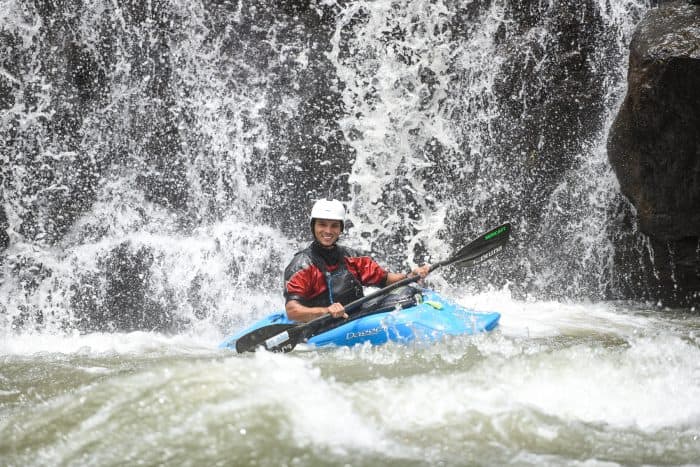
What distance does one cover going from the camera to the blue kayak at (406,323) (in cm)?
480

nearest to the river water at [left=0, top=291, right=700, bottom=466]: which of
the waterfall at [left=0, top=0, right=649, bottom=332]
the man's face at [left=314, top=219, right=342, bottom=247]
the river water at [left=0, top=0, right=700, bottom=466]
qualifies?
the man's face at [left=314, top=219, right=342, bottom=247]

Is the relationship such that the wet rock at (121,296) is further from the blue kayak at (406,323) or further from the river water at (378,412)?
the river water at (378,412)

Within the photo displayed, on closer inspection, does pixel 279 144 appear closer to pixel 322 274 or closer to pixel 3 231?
pixel 3 231

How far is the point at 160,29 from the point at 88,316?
3794 millimetres

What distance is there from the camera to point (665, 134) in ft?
22.2

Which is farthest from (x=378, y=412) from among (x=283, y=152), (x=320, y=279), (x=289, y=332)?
(x=283, y=152)

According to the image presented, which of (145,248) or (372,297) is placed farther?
(145,248)

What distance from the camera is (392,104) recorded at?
8.89 metres

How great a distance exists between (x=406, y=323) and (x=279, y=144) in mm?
4632

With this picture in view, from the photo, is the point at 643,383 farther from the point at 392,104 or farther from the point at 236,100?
the point at 236,100

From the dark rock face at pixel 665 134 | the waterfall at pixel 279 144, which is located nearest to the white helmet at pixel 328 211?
the waterfall at pixel 279 144

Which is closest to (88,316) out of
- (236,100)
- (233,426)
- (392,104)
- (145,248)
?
(145,248)

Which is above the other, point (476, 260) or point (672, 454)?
point (476, 260)

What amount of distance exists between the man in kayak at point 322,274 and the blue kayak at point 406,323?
165mm
